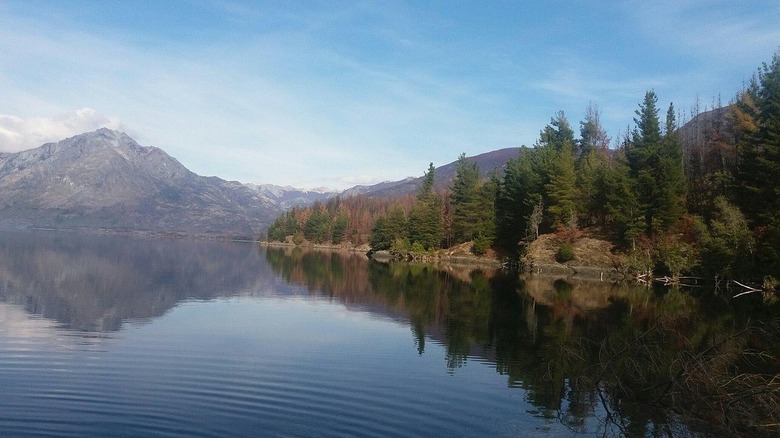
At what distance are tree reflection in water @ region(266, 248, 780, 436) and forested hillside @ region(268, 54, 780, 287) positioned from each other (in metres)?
7.91

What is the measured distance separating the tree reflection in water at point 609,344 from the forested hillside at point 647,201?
26.0 feet

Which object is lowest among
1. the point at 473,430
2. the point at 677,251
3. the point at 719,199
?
the point at 473,430

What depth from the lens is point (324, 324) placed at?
90.2 feet

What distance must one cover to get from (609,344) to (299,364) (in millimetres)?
10022

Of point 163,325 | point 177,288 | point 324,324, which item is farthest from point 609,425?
point 177,288

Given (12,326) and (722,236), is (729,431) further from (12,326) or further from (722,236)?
(722,236)

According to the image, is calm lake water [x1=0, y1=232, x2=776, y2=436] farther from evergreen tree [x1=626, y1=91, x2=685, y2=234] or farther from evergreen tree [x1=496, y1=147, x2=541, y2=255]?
evergreen tree [x1=496, y1=147, x2=541, y2=255]

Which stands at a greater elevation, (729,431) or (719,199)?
(719,199)

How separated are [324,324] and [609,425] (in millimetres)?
16349

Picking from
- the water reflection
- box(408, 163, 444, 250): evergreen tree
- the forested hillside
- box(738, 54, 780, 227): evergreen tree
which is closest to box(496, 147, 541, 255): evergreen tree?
the forested hillside

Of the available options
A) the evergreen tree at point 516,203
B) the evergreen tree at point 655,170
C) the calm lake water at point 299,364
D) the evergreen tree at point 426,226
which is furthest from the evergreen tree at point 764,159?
the evergreen tree at point 426,226

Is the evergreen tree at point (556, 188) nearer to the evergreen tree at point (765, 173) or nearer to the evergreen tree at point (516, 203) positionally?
the evergreen tree at point (516, 203)

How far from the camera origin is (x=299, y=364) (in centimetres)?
1823

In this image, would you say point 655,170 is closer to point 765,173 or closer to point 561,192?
point 561,192
